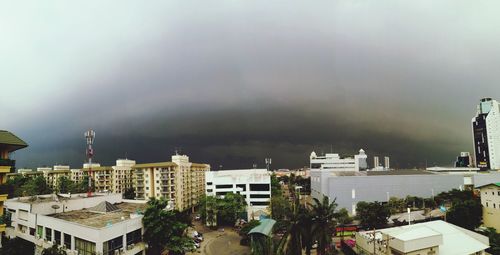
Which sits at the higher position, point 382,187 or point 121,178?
point 121,178

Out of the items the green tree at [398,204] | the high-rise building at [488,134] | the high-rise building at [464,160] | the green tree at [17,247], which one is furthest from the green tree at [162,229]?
the high-rise building at [464,160]

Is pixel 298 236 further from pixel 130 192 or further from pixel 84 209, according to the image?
pixel 130 192

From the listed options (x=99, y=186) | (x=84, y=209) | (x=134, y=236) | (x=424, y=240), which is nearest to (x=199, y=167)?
(x=99, y=186)

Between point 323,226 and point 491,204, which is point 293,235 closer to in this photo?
point 323,226

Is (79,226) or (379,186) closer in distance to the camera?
(79,226)

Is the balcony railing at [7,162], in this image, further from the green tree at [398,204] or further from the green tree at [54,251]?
the green tree at [398,204]

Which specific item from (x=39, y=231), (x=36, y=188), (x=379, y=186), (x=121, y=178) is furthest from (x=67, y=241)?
(x=121, y=178)
